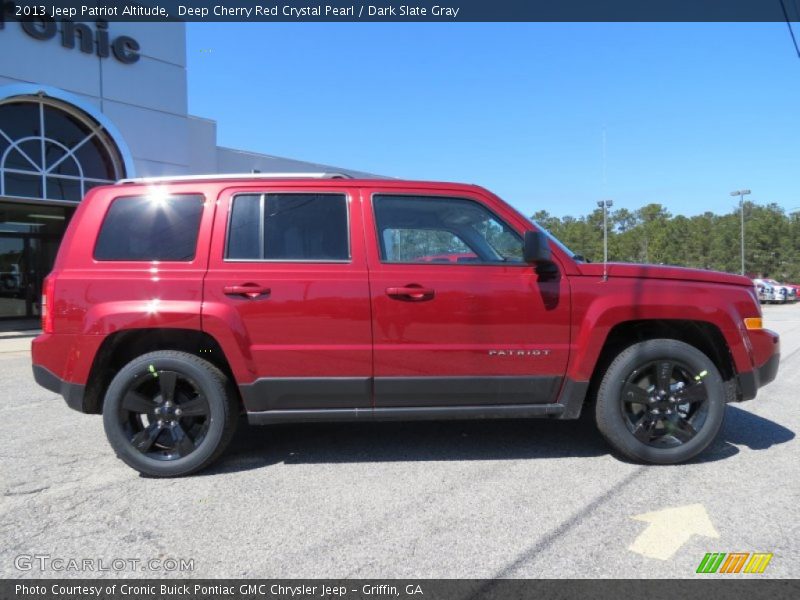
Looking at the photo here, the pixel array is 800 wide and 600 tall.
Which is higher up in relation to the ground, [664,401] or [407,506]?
[664,401]

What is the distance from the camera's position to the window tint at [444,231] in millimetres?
3832

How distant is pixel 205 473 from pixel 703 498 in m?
3.23

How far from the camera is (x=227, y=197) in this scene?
12.4 feet

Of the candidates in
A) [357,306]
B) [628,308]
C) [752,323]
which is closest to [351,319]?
[357,306]

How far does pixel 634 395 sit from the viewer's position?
12.5ft

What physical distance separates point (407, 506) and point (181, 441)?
1.62 meters

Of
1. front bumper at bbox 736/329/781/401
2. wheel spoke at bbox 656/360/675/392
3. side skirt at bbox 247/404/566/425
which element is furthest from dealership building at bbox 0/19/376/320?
front bumper at bbox 736/329/781/401

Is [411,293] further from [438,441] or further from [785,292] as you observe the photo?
[785,292]

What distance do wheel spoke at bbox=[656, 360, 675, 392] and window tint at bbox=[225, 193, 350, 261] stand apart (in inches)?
91.0

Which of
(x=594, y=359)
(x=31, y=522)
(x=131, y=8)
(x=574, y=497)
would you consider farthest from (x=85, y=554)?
(x=131, y=8)

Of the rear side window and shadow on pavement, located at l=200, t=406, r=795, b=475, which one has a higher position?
the rear side window

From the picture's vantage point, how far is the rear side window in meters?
3.71

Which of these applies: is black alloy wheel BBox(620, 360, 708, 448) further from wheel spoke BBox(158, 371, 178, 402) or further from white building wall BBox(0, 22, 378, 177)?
white building wall BBox(0, 22, 378, 177)

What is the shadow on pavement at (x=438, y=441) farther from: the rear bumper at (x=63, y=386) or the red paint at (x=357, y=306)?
the rear bumper at (x=63, y=386)
